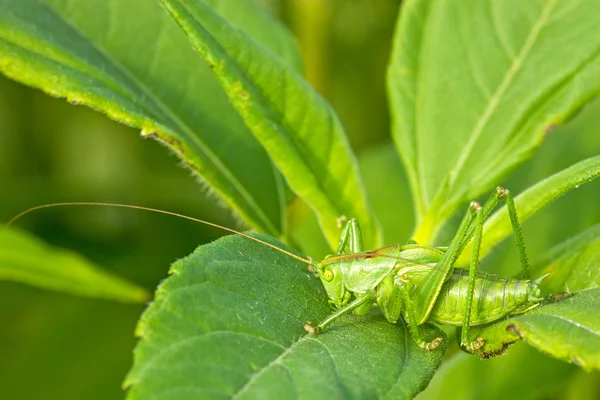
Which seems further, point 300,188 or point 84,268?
point 84,268

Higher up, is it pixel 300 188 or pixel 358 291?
pixel 300 188

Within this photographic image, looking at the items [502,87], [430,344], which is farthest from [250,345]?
[502,87]

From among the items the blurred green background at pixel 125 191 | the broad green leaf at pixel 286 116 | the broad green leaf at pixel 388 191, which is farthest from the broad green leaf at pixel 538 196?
the broad green leaf at pixel 388 191

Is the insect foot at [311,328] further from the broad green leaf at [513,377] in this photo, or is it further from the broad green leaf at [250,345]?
the broad green leaf at [513,377]

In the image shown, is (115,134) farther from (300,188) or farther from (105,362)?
(300,188)

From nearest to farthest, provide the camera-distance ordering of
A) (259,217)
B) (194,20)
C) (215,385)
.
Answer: (215,385) < (194,20) < (259,217)

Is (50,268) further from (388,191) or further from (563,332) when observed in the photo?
(563,332)

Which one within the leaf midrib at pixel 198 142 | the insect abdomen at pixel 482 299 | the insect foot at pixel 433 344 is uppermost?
the leaf midrib at pixel 198 142

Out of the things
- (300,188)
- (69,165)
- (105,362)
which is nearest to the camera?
(300,188)

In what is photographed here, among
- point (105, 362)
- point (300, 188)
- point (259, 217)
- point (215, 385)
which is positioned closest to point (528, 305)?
point (300, 188)
